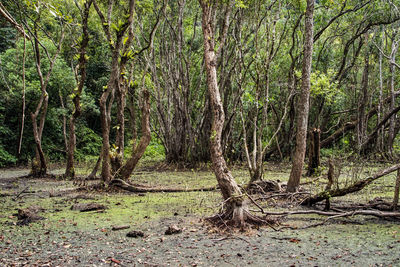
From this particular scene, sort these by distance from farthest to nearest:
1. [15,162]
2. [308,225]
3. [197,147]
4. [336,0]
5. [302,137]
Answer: [15,162]
[197,147]
[336,0]
[302,137]
[308,225]

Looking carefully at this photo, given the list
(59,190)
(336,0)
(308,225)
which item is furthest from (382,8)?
(59,190)

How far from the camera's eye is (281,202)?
6984 millimetres

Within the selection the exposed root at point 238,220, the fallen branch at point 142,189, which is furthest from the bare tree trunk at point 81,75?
the exposed root at point 238,220

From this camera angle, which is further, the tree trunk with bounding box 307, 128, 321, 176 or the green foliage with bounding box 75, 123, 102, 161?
the green foliage with bounding box 75, 123, 102, 161

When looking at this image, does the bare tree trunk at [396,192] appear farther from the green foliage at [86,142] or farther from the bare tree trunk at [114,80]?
the green foliage at [86,142]

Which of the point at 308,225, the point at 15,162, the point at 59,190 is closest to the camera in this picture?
the point at 308,225

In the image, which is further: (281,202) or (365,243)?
(281,202)

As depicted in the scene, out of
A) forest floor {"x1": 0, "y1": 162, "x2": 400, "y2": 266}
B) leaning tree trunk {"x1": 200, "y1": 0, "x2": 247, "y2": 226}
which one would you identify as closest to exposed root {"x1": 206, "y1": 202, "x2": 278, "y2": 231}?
leaning tree trunk {"x1": 200, "y1": 0, "x2": 247, "y2": 226}

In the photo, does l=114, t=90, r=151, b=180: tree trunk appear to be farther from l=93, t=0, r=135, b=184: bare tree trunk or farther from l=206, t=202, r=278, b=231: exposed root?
l=206, t=202, r=278, b=231: exposed root

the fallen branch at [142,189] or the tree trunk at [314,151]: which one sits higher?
the tree trunk at [314,151]

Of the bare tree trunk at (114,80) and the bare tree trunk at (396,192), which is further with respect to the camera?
the bare tree trunk at (114,80)

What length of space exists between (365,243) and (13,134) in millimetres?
18051

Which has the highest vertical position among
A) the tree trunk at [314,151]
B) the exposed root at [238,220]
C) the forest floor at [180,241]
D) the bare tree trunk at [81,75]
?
the bare tree trunk at [81,75]

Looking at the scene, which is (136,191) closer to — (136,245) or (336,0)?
(136,245)
